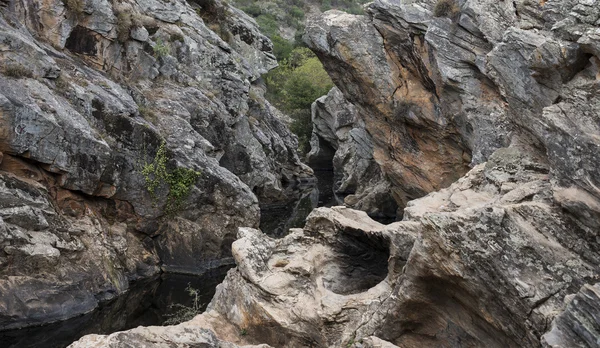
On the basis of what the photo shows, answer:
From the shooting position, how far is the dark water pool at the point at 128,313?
1809 centimetres

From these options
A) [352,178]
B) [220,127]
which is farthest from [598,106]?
[352,178]

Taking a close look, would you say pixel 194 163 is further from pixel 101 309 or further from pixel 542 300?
pixel 542 300

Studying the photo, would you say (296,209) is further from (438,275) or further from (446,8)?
(438,275)

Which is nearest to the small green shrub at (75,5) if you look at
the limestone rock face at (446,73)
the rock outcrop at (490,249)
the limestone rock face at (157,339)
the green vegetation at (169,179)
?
the green vegetation at (169,179)

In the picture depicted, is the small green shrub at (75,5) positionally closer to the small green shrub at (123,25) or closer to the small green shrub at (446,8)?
the small green shrub at (123,25)

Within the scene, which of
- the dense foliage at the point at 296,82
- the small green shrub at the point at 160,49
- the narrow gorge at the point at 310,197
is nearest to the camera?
the narrow gorge at the point at 310,197

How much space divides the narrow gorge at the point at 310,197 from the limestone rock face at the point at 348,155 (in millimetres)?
254

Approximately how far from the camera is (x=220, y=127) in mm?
32125

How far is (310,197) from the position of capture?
152 ft

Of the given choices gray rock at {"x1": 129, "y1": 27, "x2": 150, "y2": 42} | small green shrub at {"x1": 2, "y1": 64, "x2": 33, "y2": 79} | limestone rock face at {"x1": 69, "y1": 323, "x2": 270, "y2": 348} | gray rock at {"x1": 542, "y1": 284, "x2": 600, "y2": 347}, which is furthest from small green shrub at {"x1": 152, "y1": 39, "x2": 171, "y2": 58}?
gray rock at {"x1": 542, "y1": 284, "x2": 600, "y2": 347}

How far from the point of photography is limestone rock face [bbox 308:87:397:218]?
40750mm

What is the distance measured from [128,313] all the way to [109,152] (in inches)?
258

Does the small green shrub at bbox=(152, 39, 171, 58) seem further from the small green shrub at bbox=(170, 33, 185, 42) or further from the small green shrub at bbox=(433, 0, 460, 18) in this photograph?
the small green shrub at bbox=(433, 0, 460, 18)

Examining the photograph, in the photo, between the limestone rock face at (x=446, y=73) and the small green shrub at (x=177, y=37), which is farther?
the small green shrub at (x=177, y=37)
